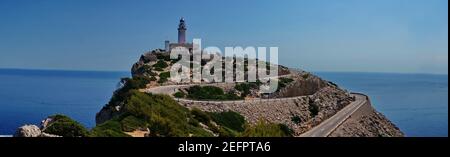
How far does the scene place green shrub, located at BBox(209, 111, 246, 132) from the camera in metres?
26.9

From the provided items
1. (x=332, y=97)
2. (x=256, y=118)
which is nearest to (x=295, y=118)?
(x=256, y=118)

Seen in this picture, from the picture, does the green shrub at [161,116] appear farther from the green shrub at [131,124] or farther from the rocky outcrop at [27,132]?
the rocky outcrop at [27,132]

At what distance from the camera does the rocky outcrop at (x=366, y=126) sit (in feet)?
108

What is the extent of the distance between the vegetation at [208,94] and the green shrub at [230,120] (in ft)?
16.1

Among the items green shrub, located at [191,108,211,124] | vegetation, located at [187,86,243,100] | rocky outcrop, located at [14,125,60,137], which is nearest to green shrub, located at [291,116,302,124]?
vegetation, located at [187,86,243,100]

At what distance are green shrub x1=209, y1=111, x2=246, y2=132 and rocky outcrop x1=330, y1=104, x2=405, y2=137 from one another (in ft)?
18.7

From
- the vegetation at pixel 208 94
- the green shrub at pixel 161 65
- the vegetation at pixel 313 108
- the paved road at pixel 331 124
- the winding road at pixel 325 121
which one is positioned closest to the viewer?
the paved road at pixel 331 124

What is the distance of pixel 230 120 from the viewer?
91.8 ft

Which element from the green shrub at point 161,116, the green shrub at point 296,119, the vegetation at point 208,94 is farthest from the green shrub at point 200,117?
the green shrub at point 296,119

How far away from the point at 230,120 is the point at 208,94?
7.89 metres

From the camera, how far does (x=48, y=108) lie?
193ft

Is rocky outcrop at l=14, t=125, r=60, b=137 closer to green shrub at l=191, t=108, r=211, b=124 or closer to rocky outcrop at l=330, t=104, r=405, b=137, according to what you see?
green shrub at l=191, t=108, r=211, b=124
